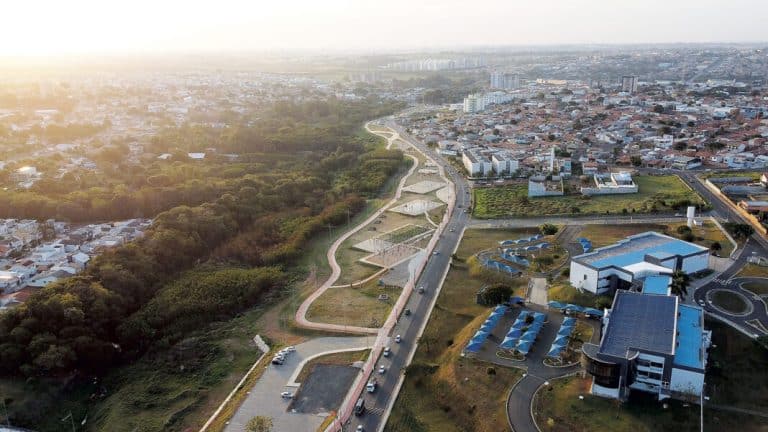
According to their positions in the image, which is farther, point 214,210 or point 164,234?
point 214,210

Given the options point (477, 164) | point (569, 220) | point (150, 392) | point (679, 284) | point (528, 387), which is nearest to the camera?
point (528, 387)

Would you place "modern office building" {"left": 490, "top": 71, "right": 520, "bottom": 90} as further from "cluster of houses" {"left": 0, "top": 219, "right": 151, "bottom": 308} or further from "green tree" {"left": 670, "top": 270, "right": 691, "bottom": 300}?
"green tree" {"left": 670, "top": 270, "right": 691, "bottom": 300}

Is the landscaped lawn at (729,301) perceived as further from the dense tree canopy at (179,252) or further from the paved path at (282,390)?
the dense tree canopy at (179,252)

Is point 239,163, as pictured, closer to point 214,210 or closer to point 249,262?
point 214,210

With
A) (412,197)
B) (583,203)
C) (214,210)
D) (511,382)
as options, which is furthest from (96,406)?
(583,203)

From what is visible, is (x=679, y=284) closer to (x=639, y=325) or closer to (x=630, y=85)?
(x=639, y=325)

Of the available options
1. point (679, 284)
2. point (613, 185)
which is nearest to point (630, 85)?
point (613, 185)
